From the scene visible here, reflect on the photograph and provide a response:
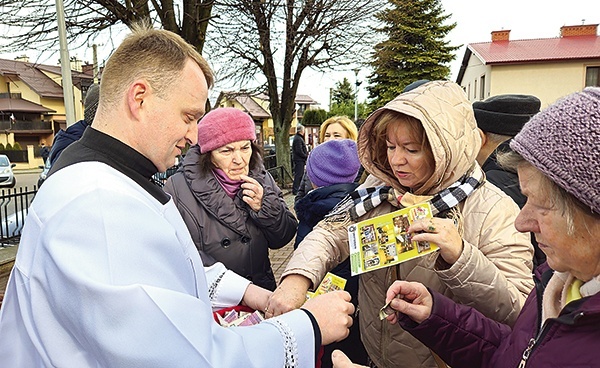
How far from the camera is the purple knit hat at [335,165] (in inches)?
116

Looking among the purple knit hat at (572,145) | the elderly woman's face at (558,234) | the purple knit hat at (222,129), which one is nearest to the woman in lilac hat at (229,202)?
the purple knit hat at (222,129)

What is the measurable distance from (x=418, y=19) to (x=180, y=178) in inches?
1214

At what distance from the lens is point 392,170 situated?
210 cm

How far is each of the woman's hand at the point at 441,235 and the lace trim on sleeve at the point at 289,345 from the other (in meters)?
0.53

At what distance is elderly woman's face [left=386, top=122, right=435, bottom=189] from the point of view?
74.0 inches

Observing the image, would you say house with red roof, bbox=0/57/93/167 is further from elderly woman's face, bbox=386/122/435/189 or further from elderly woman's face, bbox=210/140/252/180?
elderly woman's face, bbox=386/122/435/189

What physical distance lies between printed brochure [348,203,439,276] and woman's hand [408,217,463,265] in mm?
30

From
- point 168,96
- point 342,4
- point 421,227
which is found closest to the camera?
point 168,96

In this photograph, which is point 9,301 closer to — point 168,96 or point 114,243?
point 114,243

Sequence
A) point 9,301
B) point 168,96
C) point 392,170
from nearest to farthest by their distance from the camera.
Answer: point 9,301, point 168,96, point 392,170

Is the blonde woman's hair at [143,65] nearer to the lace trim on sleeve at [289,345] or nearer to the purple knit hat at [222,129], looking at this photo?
the lace trim on sleeve at [289,345]

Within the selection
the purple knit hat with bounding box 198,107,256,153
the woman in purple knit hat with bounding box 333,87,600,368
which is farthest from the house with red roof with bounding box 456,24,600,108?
the woman in purple knit hat with bounding box 333,87,600,368

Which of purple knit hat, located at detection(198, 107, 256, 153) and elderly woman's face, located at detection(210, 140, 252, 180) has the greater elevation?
purple knit hat, located at detection(198, 107, 256, 153)

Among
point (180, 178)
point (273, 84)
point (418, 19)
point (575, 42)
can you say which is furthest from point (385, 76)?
point (180, 178)
